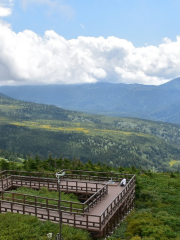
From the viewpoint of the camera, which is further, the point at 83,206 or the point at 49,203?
the point at 49,203

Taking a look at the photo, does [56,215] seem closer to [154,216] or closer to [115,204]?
[115,204]

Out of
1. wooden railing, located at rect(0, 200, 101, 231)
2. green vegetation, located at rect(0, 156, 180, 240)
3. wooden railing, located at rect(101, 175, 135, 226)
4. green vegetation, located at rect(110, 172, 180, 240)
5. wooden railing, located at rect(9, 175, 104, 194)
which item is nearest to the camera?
green vegetation, located at rect(0, 156, 180, 240)

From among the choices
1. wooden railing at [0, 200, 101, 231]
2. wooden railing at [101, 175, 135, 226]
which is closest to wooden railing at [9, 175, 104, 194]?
wooden railing at [101, 175, 135, 226]

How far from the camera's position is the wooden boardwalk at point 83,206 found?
19.3 m

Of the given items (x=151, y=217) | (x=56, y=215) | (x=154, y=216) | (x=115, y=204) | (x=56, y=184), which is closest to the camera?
(x=56, y=215)

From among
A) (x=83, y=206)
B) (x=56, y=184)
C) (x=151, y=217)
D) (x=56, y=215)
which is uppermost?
(x=83, y=206)

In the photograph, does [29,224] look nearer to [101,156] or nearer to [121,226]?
[121,226]

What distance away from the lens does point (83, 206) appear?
2042cm

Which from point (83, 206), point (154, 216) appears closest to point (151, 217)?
point (154, 216)

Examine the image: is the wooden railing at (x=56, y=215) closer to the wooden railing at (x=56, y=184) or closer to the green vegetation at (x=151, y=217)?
the green vegetation at (x=151, y=217)

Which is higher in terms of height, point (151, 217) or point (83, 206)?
point (83, 206)

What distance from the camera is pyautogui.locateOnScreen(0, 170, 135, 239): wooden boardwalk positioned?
63.4 ft

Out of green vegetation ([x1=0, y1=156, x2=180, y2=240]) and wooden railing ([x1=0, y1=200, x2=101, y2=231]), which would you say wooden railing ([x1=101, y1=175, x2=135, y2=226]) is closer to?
wooden railing ([x1=0, y1=200, x2=101, y2=231])

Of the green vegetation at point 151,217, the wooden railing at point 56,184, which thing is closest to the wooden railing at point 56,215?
the green vegetation at point 151,217
